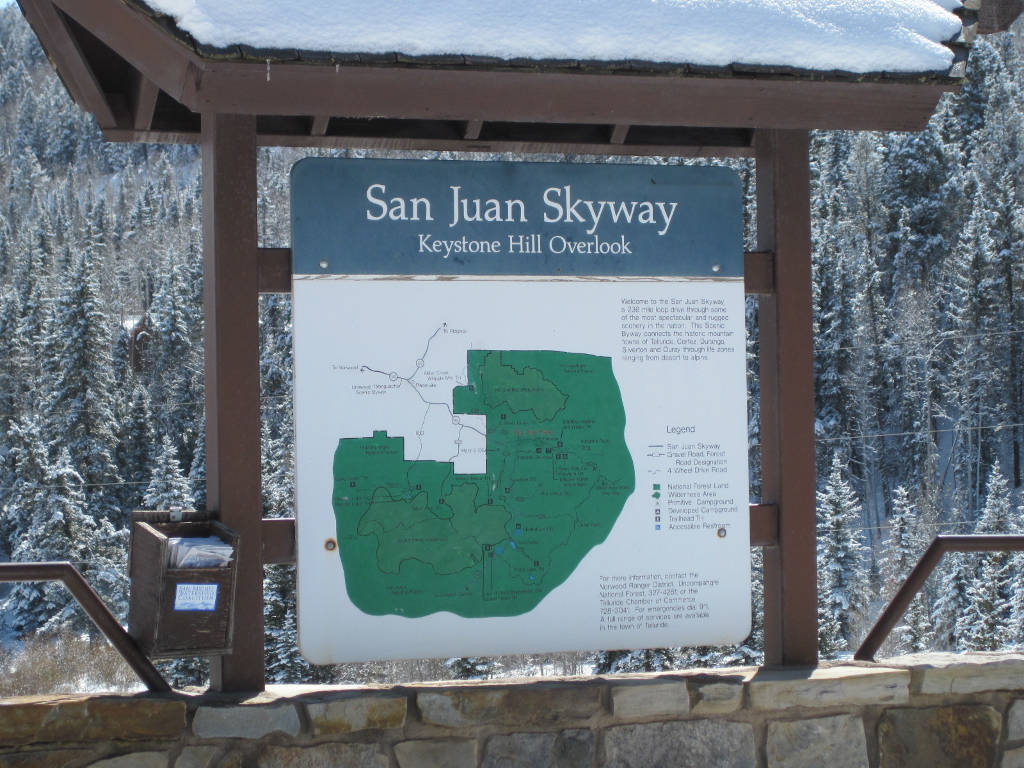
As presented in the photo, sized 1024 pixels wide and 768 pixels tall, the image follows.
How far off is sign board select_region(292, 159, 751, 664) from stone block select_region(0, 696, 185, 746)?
1.67 ft

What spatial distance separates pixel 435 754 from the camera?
3555mm

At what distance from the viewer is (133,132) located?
4.41m

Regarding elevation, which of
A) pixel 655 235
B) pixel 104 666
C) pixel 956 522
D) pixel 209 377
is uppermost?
pixel 655 235

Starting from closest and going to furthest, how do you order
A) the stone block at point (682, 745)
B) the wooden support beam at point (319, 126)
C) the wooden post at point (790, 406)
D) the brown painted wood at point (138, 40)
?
the brown painted wood at point (138, 40), the stone block at point (682, 745), the wooden post at point (790, 406), the wooden support beam at point (319, 126)

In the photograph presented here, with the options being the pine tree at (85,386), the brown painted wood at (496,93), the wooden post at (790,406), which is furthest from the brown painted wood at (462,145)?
the pine tree at (85,386)

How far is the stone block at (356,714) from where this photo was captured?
137 inches

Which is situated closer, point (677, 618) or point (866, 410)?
point (677, 618)

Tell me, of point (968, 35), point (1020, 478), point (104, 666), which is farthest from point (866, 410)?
point (968, 35)

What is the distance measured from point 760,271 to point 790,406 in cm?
53

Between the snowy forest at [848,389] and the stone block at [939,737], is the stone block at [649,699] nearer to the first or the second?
the stone block at [939,737]

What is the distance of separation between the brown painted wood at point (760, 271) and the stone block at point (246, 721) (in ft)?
7.50

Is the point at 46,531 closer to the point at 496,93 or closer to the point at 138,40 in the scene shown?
the point at 138,40

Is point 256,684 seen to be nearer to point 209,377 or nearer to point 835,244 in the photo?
point 209,377

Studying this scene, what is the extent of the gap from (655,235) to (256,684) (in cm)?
218
